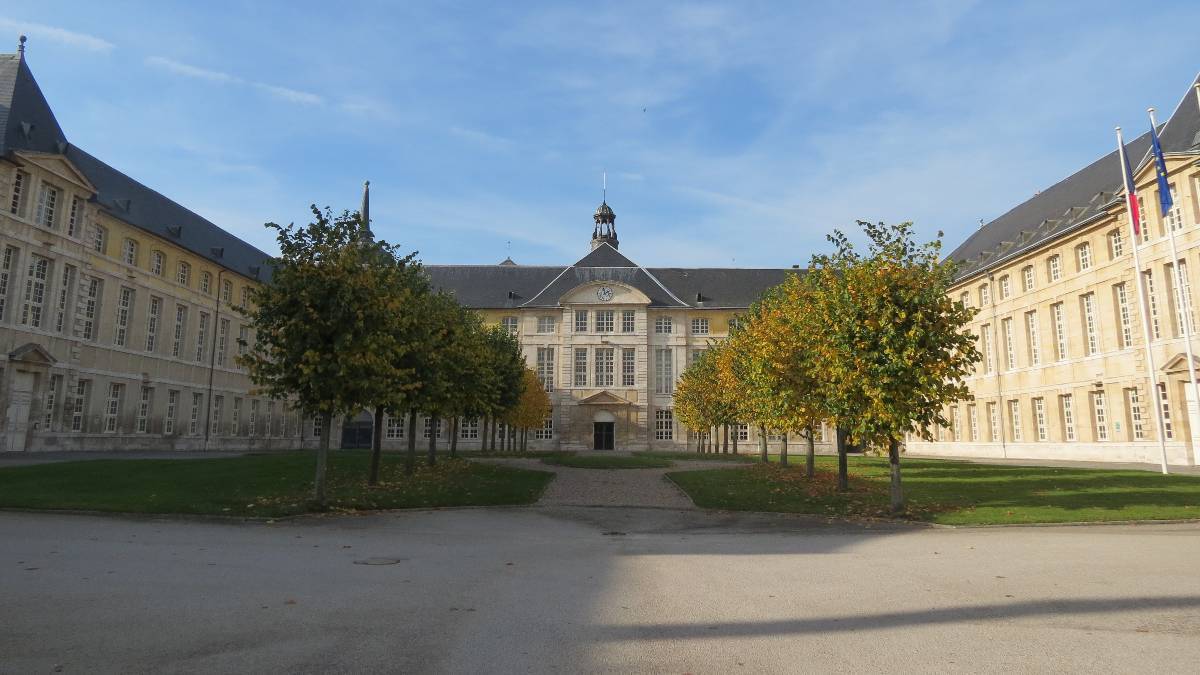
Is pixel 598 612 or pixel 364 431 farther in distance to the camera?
pixel 364 431

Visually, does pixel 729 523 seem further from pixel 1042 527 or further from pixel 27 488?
pixel 27 488

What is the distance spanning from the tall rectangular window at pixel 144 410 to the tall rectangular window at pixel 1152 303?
183 feet

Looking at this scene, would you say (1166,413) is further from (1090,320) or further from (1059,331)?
(1059,331)

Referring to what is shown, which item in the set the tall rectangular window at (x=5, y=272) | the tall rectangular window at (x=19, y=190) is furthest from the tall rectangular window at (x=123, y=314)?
the tall rectangular window at (x=19, y=190)

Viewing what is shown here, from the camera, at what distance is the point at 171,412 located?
46469 millimetres

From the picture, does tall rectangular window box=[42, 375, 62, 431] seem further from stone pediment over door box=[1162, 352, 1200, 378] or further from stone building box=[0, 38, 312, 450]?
stone pediment over door box=[1162, 352, 1200, 378]

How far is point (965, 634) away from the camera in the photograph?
644 centimetres

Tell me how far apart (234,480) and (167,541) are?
9.25 metres

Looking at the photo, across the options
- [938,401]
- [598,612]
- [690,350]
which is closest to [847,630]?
[598,612]

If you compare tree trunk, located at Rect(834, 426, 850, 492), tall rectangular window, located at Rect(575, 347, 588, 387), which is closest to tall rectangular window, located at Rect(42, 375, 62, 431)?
tree trunk, located at Rect(834, 426, 850, 492)

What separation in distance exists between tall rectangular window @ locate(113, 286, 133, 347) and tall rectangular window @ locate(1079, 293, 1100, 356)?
5586 cm

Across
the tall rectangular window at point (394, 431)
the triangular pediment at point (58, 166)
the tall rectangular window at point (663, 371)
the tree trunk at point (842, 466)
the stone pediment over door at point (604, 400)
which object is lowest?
the tree trunk at point (842, 466)

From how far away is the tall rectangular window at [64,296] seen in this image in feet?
122

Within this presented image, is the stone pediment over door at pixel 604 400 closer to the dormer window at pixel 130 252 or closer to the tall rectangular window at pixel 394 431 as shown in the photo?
the tall rectangular window at pixel 394 431
